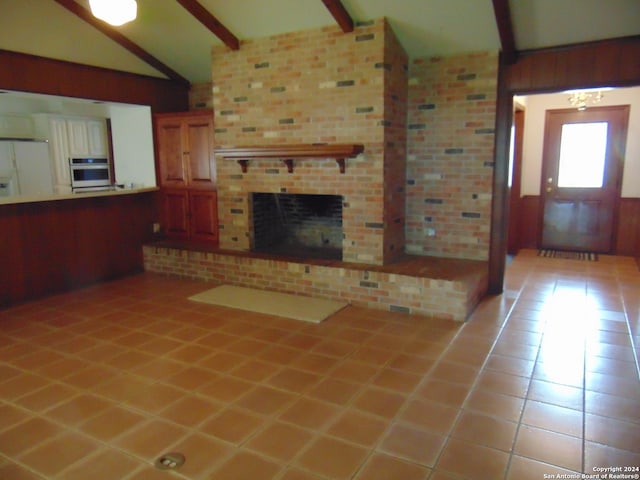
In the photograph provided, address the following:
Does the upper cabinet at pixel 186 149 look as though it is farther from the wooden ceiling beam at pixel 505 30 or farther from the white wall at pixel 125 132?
the wooden ceiling beam at pixel 505 30

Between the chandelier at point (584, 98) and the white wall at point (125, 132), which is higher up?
the chandelier at point (584, 98)

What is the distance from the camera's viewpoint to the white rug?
4.05 meters

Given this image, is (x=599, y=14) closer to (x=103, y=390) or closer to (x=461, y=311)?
(x=461, y=311)

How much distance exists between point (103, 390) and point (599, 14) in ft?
14.5

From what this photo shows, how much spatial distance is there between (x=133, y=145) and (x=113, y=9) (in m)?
3.00

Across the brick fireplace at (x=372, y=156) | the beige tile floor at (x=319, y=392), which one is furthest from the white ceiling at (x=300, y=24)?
the beige tile floor at (x=319, y=392)

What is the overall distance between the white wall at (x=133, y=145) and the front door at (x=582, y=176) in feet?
17.6

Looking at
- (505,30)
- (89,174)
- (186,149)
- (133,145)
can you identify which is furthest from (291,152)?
(89,174)

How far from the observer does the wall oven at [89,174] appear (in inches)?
262

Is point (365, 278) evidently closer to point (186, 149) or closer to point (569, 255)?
point (186, 149)

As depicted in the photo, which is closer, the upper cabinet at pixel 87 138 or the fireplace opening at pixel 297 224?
the fireplace opening at pixel 297 224

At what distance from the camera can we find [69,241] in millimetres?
4898

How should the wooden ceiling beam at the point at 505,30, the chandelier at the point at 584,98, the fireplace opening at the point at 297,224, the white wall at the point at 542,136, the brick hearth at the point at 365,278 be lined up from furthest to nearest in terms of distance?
the white wall at the point at 542,136 < the chandelier at the point at 584,98 < the fireplace opening at the point at 297,224 < the brick hearth at the point at 365,278 < the wooden ceiling beam at the point at 505,30

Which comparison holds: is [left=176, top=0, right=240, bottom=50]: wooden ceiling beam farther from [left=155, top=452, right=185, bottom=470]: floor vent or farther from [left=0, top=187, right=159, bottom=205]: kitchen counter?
[left=155, top=452, right=185, bottom=470]: floor vent
